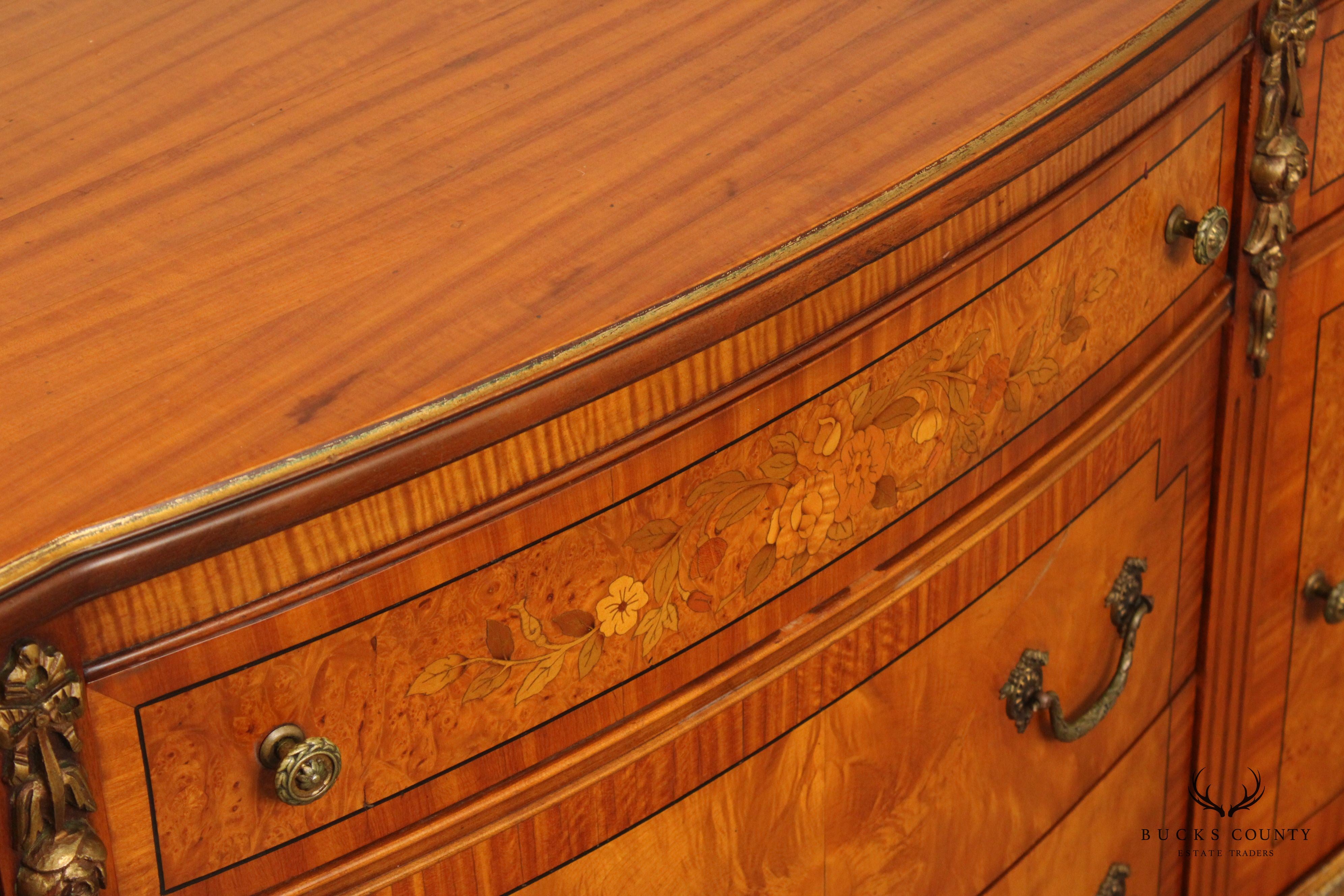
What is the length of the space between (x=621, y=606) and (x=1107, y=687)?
1.37 ft

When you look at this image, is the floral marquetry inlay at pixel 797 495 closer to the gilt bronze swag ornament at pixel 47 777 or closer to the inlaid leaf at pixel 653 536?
the inlaid leaf at pixel 653 536

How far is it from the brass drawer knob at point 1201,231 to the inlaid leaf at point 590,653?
0.42 meters

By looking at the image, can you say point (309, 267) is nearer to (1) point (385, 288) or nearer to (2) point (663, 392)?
(1) point (385, 288)

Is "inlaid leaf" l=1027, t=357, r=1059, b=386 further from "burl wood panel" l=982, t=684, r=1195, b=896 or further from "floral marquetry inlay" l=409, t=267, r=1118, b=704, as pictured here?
"burl wood panel" l=982, t=684, r=1195, b=896

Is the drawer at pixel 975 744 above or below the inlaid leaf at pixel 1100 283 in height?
below

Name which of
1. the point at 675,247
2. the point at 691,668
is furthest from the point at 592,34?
the point at 691,668

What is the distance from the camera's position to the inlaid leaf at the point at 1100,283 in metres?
0.77

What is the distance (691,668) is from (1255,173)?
1.59 ft

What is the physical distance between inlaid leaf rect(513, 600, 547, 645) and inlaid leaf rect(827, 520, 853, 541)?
0.16m

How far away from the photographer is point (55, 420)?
50 centimetres

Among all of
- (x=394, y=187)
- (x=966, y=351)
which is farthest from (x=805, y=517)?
(x=394, y=187)

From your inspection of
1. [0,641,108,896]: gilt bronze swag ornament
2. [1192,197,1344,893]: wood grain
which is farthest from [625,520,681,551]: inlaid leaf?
[1192,197,1344,893]: wood grain

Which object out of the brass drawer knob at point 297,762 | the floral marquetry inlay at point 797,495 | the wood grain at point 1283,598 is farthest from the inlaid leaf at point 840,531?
the wood grain at point 1283,598

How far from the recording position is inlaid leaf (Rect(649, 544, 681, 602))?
605 mm
